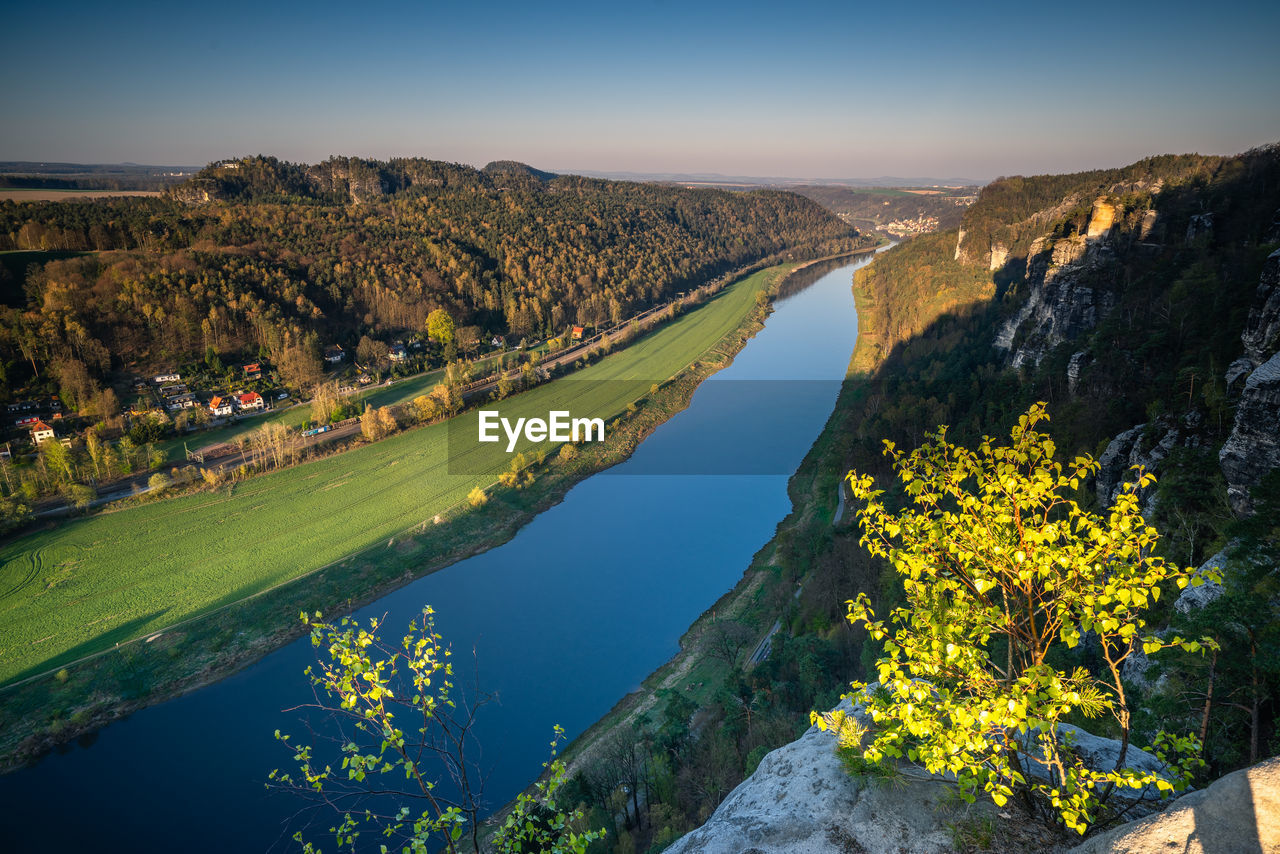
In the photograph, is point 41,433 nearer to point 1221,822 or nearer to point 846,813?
point 846,813

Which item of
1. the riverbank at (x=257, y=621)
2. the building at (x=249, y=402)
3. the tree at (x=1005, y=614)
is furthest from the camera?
the building at (x=249, y=402)

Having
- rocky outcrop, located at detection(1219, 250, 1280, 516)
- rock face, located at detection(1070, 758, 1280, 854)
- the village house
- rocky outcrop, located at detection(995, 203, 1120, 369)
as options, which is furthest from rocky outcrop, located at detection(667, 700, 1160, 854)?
the village house

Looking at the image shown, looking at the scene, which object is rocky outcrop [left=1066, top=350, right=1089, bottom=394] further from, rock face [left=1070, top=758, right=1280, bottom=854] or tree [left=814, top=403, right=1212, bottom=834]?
rock face [left=1070, top=758, right=1280, bottom=854]

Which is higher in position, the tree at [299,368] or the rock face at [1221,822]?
the rock face at [1221,822]

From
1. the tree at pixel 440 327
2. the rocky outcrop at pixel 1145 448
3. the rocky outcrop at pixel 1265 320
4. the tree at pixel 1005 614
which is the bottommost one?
the tree at pixel 440 327

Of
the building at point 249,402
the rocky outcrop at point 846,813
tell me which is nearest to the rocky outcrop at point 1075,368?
the rocky outcrop at point 846,813

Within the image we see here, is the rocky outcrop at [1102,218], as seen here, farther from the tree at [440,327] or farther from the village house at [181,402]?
the village house at [181,402]
